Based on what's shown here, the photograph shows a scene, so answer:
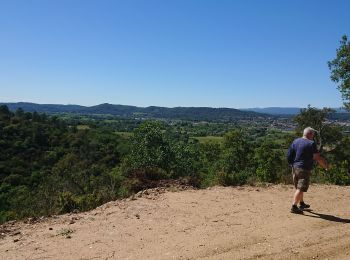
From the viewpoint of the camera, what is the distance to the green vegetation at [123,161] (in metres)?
10.8

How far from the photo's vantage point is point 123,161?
2081 cm

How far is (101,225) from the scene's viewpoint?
720 centimetres

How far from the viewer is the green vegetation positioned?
10.8m

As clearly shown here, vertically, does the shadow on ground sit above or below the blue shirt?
below

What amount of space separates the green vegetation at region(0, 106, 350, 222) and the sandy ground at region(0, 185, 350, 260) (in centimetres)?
139

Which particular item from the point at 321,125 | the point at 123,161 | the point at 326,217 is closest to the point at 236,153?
the point at 321,125

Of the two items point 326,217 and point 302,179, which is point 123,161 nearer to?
point 302,179

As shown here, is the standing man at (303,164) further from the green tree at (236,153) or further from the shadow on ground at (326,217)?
the green tree at (236,153)

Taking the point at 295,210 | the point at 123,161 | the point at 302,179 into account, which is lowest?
the point at 123,161

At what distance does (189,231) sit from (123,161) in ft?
47.0

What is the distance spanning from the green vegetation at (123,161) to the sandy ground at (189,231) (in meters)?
1.39

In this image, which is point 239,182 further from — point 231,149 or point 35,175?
point 35,175

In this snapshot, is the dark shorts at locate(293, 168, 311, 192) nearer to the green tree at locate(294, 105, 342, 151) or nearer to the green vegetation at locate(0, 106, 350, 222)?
the green vegetation at locate(0, 106, 350, 222)

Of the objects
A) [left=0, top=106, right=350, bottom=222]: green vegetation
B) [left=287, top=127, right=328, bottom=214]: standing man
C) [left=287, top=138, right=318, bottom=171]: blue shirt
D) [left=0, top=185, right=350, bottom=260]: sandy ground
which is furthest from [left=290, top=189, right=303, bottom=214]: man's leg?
[left=0, top=106, right=350, bottom=222]: green vegetation
